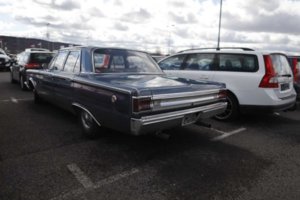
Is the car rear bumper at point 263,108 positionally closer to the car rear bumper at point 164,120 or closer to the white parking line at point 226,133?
the white parking line at point 226,133

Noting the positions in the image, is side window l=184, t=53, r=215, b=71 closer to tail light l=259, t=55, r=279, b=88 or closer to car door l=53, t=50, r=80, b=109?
tail light l=259, t=55, r=279, b=88

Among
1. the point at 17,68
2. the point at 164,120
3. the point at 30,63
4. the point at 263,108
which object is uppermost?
the point at 30,63

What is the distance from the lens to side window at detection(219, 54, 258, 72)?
564 centimetres

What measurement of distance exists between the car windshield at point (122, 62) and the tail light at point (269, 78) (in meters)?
2.08

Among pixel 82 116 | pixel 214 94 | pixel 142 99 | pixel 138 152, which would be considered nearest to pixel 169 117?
pixel 142 99

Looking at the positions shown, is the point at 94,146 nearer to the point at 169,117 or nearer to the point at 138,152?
the point at 138,152

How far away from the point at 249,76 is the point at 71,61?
358 cm

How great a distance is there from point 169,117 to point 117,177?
1.03 metres

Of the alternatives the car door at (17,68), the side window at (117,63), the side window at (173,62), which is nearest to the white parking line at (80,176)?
the side window at (117,63)

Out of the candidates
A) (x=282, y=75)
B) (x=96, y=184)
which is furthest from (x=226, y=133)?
(x=96, y=184)

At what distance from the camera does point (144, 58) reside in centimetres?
544

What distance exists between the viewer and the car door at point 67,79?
4.89 meters

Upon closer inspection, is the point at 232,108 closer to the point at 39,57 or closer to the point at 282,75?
the point at 282,75

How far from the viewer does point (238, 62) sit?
5875 mm
